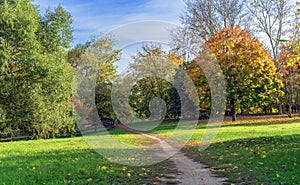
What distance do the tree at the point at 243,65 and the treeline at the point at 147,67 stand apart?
90 millimetres

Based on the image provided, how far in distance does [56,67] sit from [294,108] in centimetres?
4159

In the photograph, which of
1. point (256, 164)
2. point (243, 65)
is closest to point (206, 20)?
point (243, 65)

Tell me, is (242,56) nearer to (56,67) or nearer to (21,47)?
(56,67)

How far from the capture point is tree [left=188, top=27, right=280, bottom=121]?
1089 inches

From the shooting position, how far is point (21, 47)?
19.2m

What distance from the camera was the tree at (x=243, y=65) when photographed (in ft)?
90.7

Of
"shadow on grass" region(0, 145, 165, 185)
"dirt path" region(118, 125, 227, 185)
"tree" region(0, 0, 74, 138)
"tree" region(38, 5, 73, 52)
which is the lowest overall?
"dirt path" region(118, 125, 227, 185)

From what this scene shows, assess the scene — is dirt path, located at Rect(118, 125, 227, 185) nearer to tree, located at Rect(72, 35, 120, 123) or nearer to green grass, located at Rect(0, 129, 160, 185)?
green grass, located at Rect(0, 129, 160, 185)

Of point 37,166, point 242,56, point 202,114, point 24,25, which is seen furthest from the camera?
point 202,114

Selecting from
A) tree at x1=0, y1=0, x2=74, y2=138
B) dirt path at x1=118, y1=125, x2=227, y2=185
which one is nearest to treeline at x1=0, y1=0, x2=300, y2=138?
tree at x1=0, y1=0, x2=74, y2=138

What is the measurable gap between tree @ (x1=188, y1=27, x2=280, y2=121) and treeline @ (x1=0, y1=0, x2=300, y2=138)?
9 cm

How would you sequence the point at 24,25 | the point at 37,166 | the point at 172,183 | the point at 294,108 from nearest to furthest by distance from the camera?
the point at 172,183, the point at 37,166, the point at 24,25, the point at 294,108

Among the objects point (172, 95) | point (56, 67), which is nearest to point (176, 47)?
point (172, 95)

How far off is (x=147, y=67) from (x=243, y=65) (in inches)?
577
